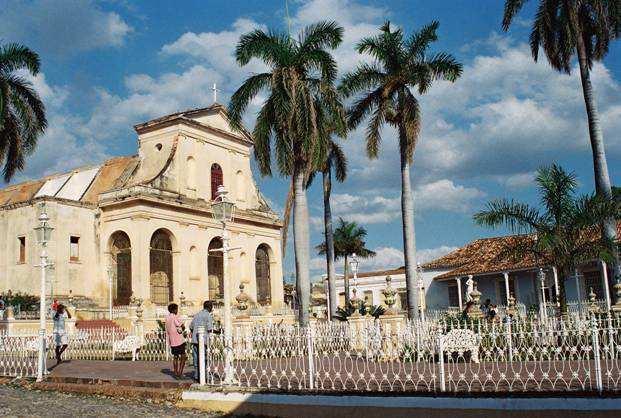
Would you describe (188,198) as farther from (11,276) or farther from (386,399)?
(386,399)

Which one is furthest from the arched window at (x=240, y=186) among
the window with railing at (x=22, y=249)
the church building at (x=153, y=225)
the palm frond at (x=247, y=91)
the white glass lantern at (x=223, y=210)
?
the white glass lantern at (x=223, y=210)

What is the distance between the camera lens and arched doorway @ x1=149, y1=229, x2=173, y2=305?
3394 centimetres

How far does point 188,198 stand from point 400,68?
16503mm

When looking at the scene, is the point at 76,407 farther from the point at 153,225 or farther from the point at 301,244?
the point at 153,225

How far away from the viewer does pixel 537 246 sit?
17688 millimetres

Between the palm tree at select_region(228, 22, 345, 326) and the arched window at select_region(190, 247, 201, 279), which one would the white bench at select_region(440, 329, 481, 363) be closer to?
the palm tree at select_region(228, 22, 345, 326)

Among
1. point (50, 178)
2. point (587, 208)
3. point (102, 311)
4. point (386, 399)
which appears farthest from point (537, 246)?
point (50, 178)

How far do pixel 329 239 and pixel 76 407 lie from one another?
64.1ft

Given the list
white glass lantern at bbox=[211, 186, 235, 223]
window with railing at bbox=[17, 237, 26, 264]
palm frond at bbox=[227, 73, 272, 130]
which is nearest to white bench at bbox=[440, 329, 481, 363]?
white glass lantern at bbox=[211, 186, 235, 223]

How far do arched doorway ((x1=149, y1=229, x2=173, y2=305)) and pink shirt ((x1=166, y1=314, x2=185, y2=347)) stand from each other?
21293mm

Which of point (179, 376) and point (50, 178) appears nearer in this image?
point (179, 376)

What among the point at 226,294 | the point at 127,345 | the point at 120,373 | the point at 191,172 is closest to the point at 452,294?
the point at 191,172

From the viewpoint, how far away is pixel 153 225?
33062 millimetres

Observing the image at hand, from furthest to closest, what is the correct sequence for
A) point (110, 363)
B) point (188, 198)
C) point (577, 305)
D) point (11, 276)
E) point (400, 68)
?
point (188, 198) < point (11, 276) < point (577, 305) < point (400, 68) < point (110, 363)
